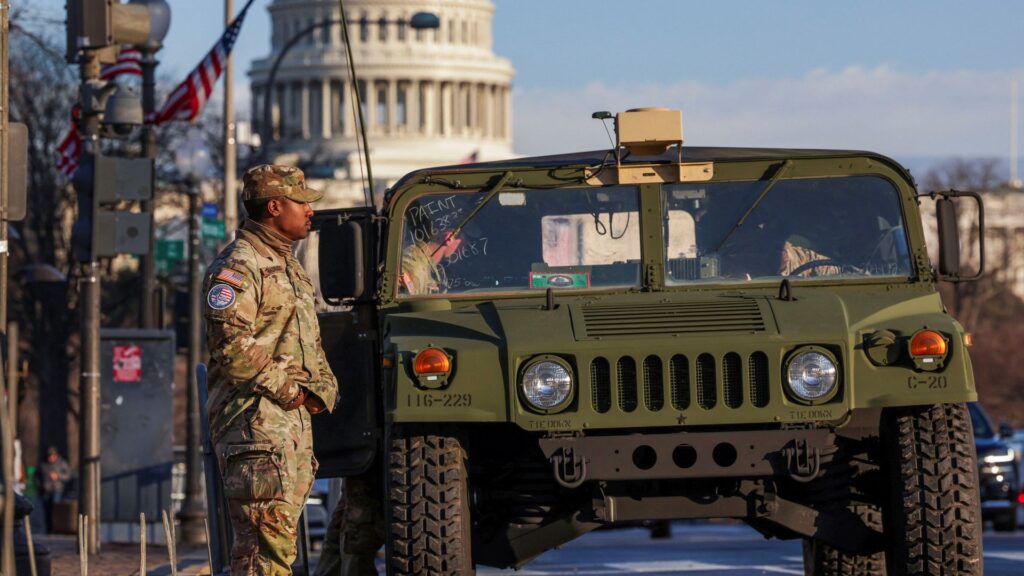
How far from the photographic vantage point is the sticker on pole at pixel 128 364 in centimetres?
1947

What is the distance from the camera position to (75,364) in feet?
164

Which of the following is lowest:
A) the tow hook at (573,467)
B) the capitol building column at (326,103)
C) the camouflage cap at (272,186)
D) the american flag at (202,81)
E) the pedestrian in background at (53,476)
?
the pedestrian in background at (53,476)

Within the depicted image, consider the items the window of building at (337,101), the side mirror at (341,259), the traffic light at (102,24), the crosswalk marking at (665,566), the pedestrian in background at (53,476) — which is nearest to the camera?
the side mirror at (341,259)

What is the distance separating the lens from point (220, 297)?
7965 millimetres

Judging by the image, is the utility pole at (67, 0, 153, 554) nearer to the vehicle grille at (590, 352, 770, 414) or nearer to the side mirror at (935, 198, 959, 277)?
the side mirror at (935, 198, 959, 277)

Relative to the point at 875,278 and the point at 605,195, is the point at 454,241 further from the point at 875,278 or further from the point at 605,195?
the point at 875,278

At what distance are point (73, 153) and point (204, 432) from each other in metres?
14.2

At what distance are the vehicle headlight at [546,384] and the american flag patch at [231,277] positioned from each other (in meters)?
1.50

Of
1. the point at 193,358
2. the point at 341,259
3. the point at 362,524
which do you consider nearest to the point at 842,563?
the point at 362,524

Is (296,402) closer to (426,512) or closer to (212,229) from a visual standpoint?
(426,512)

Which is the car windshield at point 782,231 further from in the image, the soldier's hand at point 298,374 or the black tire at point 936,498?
the soldier's hand at point 298,374

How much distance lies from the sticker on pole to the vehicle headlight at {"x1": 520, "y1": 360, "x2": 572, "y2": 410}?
10942mm

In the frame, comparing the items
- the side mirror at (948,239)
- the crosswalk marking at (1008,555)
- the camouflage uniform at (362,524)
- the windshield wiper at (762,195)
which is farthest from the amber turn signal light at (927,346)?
the crosswalk marking at (1008,555)

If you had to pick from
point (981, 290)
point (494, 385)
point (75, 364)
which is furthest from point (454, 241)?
point (981, 290)
